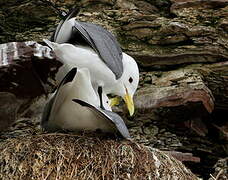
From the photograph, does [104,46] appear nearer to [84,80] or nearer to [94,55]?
[94,55]

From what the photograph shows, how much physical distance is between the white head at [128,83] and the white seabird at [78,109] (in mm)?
137

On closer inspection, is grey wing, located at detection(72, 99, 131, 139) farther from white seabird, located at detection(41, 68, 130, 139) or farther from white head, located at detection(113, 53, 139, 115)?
white head, located at detection(113, 53, 139, 115)

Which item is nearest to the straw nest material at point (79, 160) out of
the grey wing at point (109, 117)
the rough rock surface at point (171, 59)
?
the grey wing at point (109, 117)

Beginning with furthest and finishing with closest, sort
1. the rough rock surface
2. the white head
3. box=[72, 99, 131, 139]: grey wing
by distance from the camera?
1. the rough rock surface
2. the white head
3. box=[72, 99, 131, 139]: grey wing

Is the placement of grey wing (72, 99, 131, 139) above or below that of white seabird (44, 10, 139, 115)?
below

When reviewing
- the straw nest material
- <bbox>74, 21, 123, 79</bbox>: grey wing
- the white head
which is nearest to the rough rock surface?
the white head

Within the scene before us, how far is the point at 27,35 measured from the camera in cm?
298

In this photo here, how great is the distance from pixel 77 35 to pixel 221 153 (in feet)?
3.44

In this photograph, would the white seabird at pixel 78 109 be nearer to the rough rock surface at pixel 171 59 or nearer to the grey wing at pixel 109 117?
the grey wing at pixel 109 117

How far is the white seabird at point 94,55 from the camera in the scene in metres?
2.21

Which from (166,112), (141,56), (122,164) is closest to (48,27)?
(141,56)

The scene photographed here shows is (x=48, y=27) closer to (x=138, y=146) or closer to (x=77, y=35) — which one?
(x=77, y=35)

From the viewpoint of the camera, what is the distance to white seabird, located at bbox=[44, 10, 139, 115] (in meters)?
2.21

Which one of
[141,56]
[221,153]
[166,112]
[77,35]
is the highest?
[77,35]
